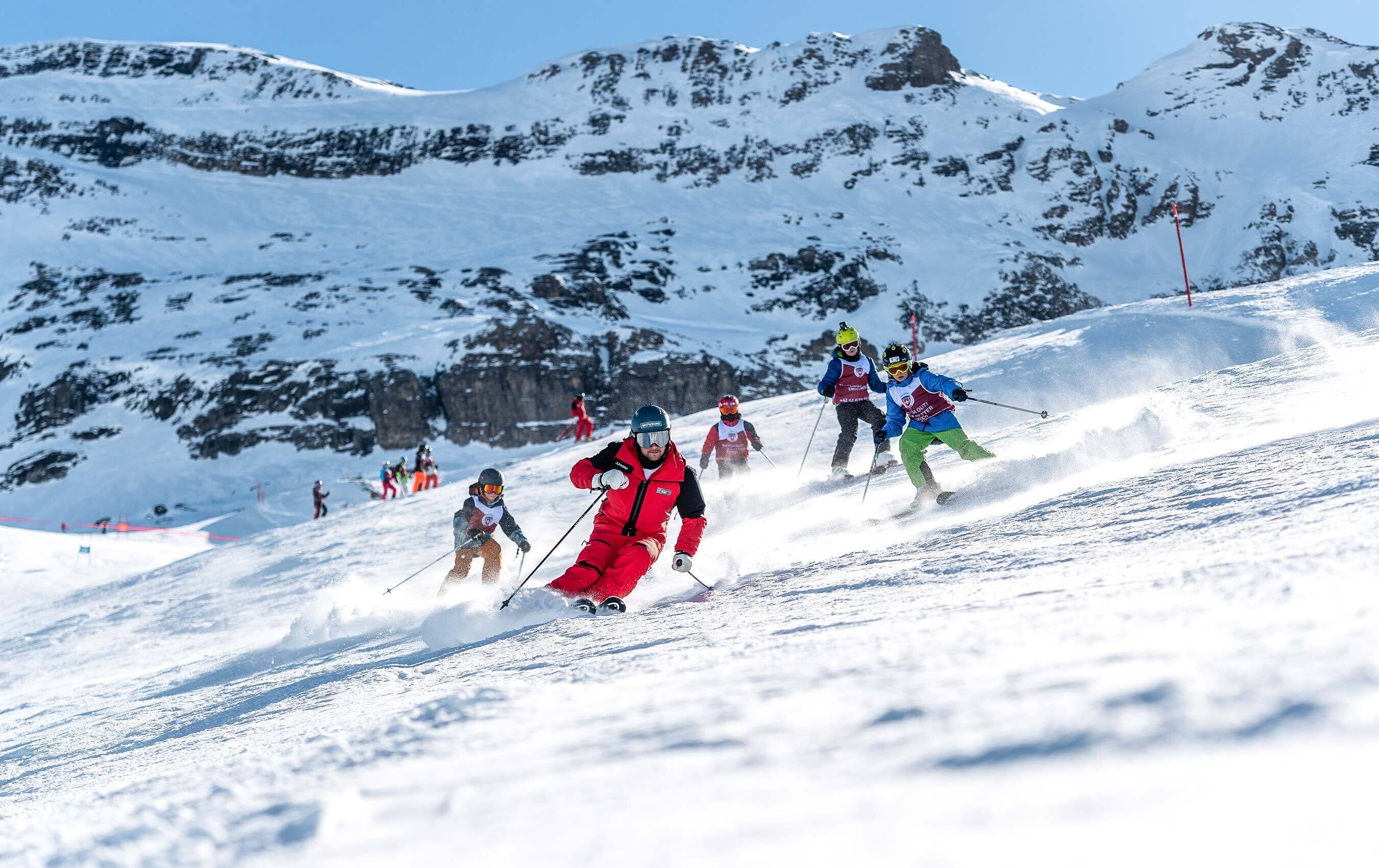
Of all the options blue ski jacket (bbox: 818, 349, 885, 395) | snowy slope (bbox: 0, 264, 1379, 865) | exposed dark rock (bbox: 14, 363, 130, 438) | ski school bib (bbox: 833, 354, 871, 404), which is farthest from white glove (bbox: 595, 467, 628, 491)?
exposed dark rock (bbox: 14, 363, 130, 438)

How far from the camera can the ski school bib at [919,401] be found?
781cm

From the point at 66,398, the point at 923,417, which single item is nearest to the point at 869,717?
the point at 923,417

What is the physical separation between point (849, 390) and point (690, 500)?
5.19 meters

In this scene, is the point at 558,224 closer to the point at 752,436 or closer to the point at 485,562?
the point at 752,436

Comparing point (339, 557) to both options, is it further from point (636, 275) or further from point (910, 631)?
point (636, 275)

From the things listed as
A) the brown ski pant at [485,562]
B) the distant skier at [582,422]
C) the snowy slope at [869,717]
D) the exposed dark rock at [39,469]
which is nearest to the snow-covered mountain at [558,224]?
the exposed dark rock at [39,469]

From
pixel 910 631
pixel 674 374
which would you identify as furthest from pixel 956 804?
pixel 674 374

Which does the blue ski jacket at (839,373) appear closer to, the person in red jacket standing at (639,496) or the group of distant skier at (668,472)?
the group of distant skier at (668,472)

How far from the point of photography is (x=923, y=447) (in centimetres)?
769

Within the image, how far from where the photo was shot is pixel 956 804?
1.39 metres

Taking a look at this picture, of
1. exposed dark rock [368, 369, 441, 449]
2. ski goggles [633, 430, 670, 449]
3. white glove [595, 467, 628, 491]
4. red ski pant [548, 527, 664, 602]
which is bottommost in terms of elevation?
red ski pant [548, 527, 664, 602]

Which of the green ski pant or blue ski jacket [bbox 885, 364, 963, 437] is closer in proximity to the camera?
the green ski pant

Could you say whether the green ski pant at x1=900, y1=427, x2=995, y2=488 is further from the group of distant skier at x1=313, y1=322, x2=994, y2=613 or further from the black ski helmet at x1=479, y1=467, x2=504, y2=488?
the black ski helmet at x1=479, y1=467, x2=504, y2=488

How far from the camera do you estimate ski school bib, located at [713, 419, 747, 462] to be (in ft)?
37.1
